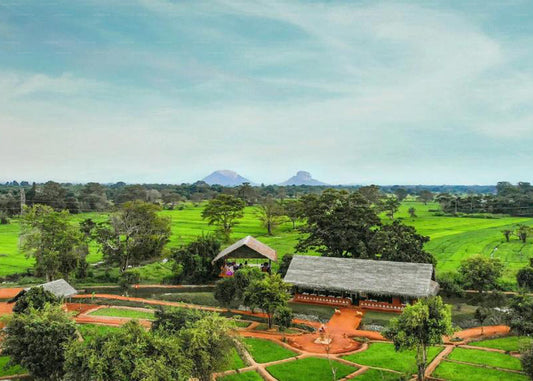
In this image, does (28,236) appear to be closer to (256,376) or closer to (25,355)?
(25,355)

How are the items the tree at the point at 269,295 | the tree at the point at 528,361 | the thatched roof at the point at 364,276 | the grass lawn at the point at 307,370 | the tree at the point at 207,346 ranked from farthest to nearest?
the thatched roof at the point at 364,276, the tree at the point at 269,295, the grass lawn at the point at 307,370, the tree at the point at 528,361, the tree at the point at 207,346

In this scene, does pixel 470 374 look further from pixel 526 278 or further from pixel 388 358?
pixel 526 278

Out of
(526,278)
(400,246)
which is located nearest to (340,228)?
(400,246)

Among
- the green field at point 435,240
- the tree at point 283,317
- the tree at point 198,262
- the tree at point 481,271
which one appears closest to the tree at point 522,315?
the tree at point 481,271

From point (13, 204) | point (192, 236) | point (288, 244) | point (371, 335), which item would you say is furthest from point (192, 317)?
point (13, 204)

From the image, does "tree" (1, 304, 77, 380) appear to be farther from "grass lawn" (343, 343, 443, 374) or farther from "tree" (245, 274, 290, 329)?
"grass lawn" (343, 343, 443, 374)

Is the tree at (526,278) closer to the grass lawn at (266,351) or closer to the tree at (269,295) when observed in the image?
the tree at (269,295)

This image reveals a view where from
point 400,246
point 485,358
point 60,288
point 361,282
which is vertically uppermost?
point 400,246
